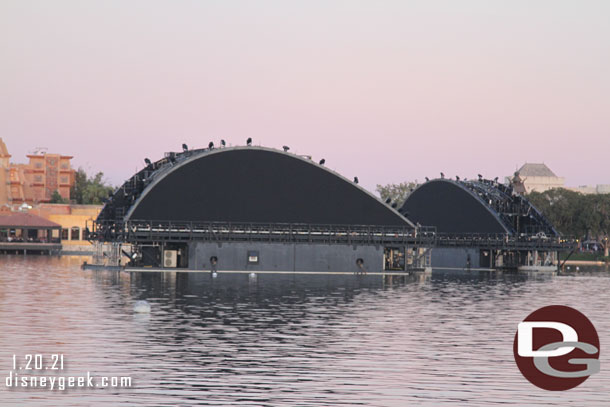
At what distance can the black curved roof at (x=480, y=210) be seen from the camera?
15700cm

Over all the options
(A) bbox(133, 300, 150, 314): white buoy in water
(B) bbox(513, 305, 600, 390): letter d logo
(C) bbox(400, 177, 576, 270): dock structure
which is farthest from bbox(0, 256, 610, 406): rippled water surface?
(C) bbox(400, 177, 576, 270): dock structure

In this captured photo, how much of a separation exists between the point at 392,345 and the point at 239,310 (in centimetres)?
1959

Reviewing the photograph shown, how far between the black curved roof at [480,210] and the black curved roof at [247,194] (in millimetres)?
27712

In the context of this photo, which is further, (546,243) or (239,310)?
(546,243)

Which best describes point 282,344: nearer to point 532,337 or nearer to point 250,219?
point 532,337

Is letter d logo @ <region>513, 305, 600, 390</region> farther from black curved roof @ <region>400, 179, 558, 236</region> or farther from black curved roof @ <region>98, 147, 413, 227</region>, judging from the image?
black curved roof @ <region>400, 179, 558, 236</region>

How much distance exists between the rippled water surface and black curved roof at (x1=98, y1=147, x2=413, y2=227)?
112 ft

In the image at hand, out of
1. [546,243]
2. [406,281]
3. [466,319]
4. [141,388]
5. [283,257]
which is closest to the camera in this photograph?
[141,388]

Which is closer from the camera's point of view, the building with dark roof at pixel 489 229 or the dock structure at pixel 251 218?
the dock structure at pixel 251 218

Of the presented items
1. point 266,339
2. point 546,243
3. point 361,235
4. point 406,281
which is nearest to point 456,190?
point 546,243

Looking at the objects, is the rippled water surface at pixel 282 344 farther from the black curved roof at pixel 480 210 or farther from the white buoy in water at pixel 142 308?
the black curved roof at pixel 480 210

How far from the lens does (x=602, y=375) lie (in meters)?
36.2

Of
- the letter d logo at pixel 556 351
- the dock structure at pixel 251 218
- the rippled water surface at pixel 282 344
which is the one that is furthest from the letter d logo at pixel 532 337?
the dock structure at pixel 251 218

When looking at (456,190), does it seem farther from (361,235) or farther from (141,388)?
(141,388)
